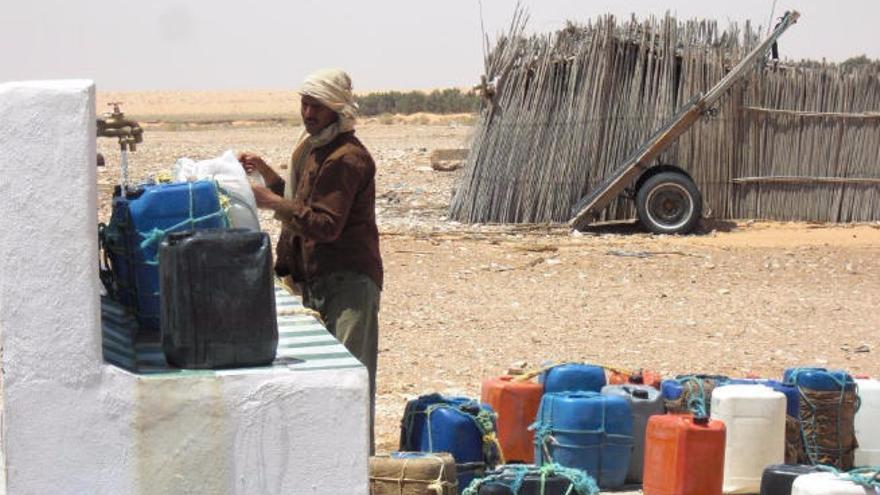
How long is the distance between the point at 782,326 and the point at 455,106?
54617mm

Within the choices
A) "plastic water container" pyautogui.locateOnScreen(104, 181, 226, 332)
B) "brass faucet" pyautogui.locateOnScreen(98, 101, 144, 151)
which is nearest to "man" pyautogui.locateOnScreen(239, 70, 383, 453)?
"brass faucet" pyautogui.locateOnScreen(98, 101, 144, 151)

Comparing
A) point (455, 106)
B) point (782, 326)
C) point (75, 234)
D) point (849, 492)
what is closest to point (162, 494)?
point (75, 234)

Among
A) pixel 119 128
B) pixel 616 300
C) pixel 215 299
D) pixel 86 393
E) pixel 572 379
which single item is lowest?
pixel 616 300

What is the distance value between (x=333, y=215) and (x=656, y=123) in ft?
34.7

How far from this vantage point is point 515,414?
23.5 ft

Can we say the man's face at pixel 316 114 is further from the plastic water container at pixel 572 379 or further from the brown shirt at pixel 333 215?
the plastic water container at pixel 572 379

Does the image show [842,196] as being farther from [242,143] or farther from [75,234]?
[242,143]

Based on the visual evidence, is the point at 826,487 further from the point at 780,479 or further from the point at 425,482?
the point at 425,482

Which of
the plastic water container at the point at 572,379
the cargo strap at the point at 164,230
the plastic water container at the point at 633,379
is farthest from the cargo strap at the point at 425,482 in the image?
the plastic water container at the point at 633,379

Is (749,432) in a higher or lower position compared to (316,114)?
lower

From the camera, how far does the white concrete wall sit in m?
3.94

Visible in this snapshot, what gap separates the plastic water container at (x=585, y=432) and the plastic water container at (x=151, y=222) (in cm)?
236

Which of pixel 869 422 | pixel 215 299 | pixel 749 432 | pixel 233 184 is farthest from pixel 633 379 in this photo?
pixel 215 299

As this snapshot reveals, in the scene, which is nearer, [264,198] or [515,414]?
[264,198]
